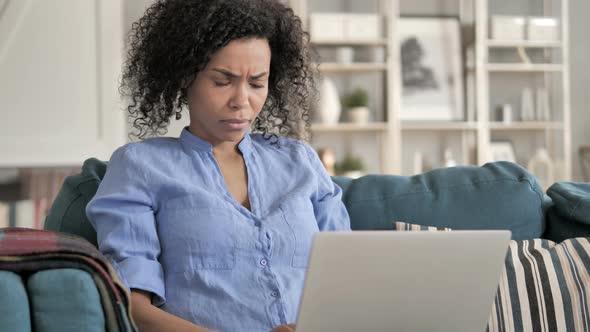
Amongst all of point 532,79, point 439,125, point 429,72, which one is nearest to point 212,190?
point 439,125

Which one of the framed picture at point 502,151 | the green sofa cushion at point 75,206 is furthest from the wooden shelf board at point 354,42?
the green sofa cushion at point 75,206

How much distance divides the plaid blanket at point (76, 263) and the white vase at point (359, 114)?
3.97 metres

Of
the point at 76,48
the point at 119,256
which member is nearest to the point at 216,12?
the point at 119,256

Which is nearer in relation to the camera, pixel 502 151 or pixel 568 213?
pixel 568 213

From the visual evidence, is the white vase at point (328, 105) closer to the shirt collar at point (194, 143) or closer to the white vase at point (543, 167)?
the white vase at point (543, 167)

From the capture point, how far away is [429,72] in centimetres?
532

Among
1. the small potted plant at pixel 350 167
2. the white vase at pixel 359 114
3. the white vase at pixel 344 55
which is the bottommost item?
the small potted plant at pixel 350 167

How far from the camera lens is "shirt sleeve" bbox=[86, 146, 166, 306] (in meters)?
1.47

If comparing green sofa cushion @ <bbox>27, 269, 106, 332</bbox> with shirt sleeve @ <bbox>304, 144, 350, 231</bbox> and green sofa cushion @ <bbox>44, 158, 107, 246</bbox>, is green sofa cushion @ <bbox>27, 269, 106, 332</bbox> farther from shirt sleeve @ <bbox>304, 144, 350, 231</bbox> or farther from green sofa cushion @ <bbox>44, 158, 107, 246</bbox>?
shirt sleeve @ <bbox>304, 144, 350, 231</bbox>

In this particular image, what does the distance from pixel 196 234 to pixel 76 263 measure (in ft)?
1.12

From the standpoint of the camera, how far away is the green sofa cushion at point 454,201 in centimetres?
190

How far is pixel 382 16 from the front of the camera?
16.9 feet

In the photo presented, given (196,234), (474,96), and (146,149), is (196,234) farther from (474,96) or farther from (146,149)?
(474,96)

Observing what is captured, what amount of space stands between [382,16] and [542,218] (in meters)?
3.35
